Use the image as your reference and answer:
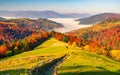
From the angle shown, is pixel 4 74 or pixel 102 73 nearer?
pixel 4 74

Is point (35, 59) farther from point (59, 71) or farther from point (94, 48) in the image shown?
point (94, 48)

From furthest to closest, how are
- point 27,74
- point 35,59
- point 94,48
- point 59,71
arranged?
1. point 94,48
2. point 35,59
3. point 59,71
4. point 27,74

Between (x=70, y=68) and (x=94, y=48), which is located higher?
(x=70, y=68)

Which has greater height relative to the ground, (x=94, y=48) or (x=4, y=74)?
(x=4, y=74)

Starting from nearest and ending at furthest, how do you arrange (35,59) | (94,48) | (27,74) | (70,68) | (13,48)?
(27,74) → (70,68) → (35,59) → (13,48) → (94,48)

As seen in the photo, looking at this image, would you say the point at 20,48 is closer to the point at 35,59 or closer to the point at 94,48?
the point at 94,48

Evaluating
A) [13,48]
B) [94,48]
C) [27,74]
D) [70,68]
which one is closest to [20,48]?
[13,48]

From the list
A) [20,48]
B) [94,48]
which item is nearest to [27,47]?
[20,48]

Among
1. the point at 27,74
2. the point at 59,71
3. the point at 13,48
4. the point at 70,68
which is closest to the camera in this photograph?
the point at 27,74

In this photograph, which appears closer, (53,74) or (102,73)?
(53,74)
